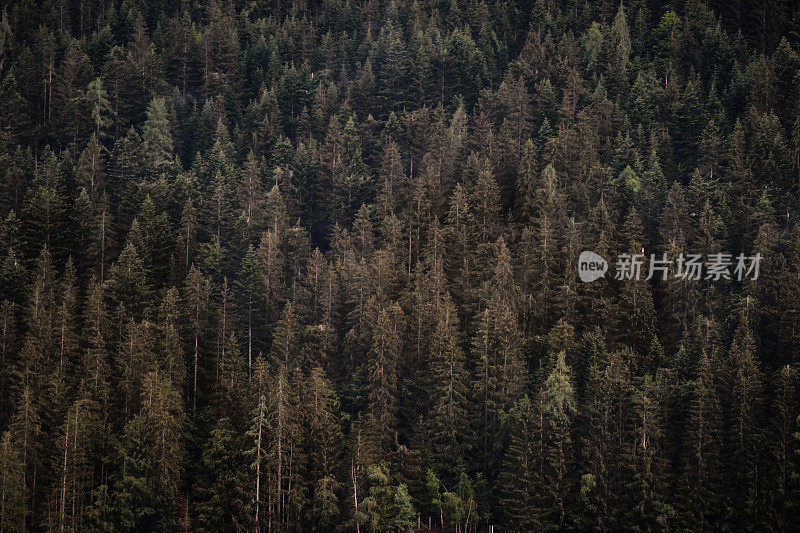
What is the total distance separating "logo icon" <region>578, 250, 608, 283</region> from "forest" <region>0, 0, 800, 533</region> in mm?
1332

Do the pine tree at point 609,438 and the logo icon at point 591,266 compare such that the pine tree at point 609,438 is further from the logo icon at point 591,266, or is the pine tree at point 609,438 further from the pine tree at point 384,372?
the pine tree at point 384,372

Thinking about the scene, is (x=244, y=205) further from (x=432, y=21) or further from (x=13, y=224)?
(x=432, y=21)

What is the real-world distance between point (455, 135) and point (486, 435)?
51336mm

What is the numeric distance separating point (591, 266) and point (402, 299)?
19.0 m

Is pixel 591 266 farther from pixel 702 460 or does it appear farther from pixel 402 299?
pixel 702 460

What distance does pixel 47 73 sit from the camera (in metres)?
143

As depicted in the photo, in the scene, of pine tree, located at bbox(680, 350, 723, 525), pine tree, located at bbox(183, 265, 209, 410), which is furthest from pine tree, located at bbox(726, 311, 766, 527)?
pine tree, located at bbox(183, 265, 209, 410)

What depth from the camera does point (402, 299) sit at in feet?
297

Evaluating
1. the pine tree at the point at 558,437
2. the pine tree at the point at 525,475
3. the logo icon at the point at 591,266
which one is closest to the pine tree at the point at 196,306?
the pine tree at the point at 525,475

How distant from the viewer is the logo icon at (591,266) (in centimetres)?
9138

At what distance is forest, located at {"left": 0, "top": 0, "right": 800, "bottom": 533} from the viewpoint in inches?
2982

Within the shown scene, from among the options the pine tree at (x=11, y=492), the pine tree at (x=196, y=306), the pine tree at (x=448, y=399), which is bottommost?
the pine tree at (x=11, y=492)

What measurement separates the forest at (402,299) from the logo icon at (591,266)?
1332mm

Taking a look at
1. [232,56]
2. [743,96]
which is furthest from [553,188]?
[232,56]
